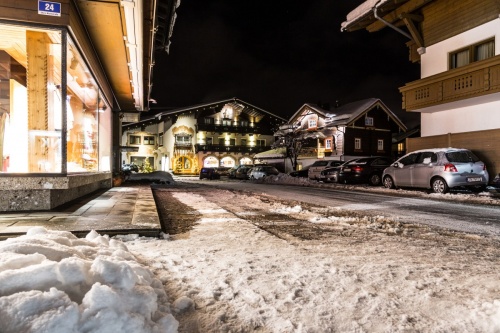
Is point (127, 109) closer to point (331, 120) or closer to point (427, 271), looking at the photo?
point (427, 271)

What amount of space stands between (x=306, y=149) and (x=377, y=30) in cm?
1939

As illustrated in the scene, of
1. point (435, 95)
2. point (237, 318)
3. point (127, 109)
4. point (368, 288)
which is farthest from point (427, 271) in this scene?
point (127, 109)

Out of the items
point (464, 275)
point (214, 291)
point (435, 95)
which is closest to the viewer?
point (214, 291)

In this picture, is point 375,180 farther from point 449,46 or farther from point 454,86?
point 449,46

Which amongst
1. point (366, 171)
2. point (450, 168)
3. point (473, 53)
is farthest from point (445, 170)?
point (473, 53)

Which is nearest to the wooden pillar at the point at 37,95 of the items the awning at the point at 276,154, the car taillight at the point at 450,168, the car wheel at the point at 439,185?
the car taillight at the point at 450,168

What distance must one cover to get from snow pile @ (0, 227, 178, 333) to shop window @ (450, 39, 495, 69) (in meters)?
17.4

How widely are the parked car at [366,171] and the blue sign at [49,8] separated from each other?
52.1ft

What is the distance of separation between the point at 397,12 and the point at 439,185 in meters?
11.0

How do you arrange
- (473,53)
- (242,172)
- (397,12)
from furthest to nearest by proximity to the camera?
A: (242,172) < (397,12) < (473,53)

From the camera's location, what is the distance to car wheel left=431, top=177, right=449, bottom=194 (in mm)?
11648

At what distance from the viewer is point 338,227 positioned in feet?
18.7

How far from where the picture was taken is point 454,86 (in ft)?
48.1

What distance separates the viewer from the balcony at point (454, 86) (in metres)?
13.0
